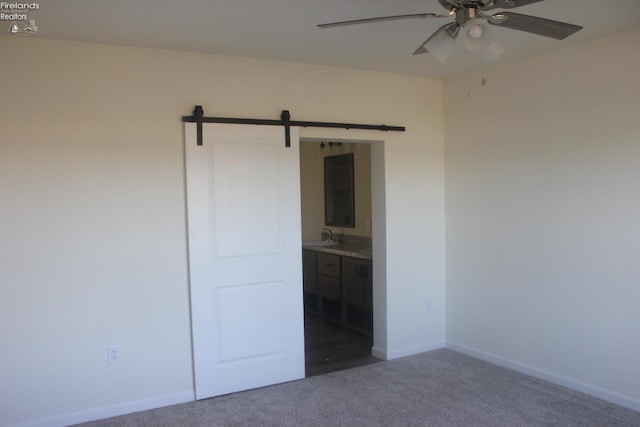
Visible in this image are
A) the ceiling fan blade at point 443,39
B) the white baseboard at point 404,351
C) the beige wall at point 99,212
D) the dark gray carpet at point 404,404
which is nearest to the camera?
the ceiling fan blade at point 443,39

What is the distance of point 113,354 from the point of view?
319 centimetres

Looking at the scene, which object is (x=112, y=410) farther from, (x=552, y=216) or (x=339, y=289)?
(x=552, y=216)

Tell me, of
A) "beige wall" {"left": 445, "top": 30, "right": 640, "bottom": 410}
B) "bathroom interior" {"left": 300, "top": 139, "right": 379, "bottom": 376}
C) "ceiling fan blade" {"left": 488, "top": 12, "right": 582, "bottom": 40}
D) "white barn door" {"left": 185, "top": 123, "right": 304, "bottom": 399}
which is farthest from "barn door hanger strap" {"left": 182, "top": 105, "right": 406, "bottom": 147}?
"ceiling fan blade" {"left": 488, "top": 12, "right": 582, "bottom": 40}

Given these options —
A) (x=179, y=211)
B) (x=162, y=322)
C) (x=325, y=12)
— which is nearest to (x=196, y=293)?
(x=162, y=322)

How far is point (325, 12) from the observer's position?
8.74ft

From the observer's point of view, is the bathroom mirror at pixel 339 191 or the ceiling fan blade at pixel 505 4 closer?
the ceiling fan blade at pixel 505 4

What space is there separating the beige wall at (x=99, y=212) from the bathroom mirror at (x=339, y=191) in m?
1.96

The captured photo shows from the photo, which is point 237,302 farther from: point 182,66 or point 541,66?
point 541,66

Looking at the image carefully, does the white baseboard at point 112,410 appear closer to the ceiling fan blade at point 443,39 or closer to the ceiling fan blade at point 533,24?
the ceiling fan blade at point 443,39

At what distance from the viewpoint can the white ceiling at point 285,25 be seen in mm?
2559

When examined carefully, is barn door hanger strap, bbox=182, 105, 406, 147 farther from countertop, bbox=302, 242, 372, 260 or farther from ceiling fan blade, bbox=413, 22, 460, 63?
ceiling fan blade, bbox=413, 22, 460, 63

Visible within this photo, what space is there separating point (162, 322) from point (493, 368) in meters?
2.57

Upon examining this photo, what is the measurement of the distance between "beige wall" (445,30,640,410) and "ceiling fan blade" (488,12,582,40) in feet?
4.18

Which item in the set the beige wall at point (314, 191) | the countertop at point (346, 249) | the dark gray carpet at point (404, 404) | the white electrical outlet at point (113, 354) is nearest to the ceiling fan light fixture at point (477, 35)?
the dark gray carpet at point (404, 404)
